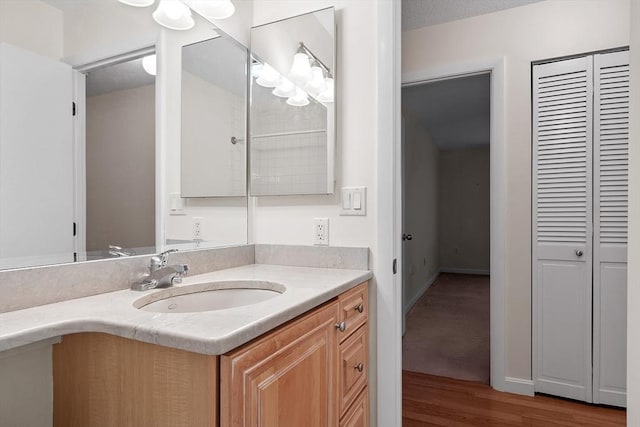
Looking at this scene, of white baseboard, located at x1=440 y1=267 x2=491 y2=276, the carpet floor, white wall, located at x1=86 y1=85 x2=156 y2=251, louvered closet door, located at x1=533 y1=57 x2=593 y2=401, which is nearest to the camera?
white wall, located at x1=86 y1=85 x2=156 y2=251

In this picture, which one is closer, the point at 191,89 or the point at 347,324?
the point at 347,324

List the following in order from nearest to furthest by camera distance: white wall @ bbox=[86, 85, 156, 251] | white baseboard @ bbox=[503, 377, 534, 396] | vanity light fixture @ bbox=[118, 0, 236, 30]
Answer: white wall @ bbox=[86, 85, 156, 251] → vanity light fixture @ bbox=[118, 0, 236, 30] → white baseboard @ bbox=[503, 377, 534, 396]

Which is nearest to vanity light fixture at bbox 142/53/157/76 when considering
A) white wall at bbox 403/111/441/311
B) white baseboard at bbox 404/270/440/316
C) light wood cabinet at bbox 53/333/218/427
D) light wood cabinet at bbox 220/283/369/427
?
light wood cabinet at bbox 53/333/218/427

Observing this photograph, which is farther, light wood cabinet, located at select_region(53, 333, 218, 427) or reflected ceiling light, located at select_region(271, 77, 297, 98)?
reflected ceiling light, located at select_region(271, 77, 297, 98)

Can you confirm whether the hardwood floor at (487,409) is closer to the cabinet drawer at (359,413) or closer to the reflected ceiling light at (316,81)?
the cabinet drawer at (359,413)

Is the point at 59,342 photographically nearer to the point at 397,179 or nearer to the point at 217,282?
the point at 217,282

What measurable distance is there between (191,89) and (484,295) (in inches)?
190

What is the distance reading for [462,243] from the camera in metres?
7.16

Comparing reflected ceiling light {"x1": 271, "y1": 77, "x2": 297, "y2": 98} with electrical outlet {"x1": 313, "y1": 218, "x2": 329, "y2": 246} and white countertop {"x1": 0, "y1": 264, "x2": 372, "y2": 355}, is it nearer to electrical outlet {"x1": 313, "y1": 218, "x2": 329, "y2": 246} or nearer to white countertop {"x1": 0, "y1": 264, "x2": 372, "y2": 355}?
electrical outlet {"x1": 313, "y1": 218, "x2": 329, "y2": 246}

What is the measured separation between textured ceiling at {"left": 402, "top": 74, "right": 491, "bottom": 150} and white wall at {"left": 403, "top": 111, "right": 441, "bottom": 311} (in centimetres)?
15

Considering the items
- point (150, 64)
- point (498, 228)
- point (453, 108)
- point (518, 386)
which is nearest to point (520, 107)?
point (498, 228)

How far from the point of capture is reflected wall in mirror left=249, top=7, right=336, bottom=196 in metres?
1.54

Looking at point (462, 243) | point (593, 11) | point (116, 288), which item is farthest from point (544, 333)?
point (462, 243)

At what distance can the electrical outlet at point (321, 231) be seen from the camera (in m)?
1.53
